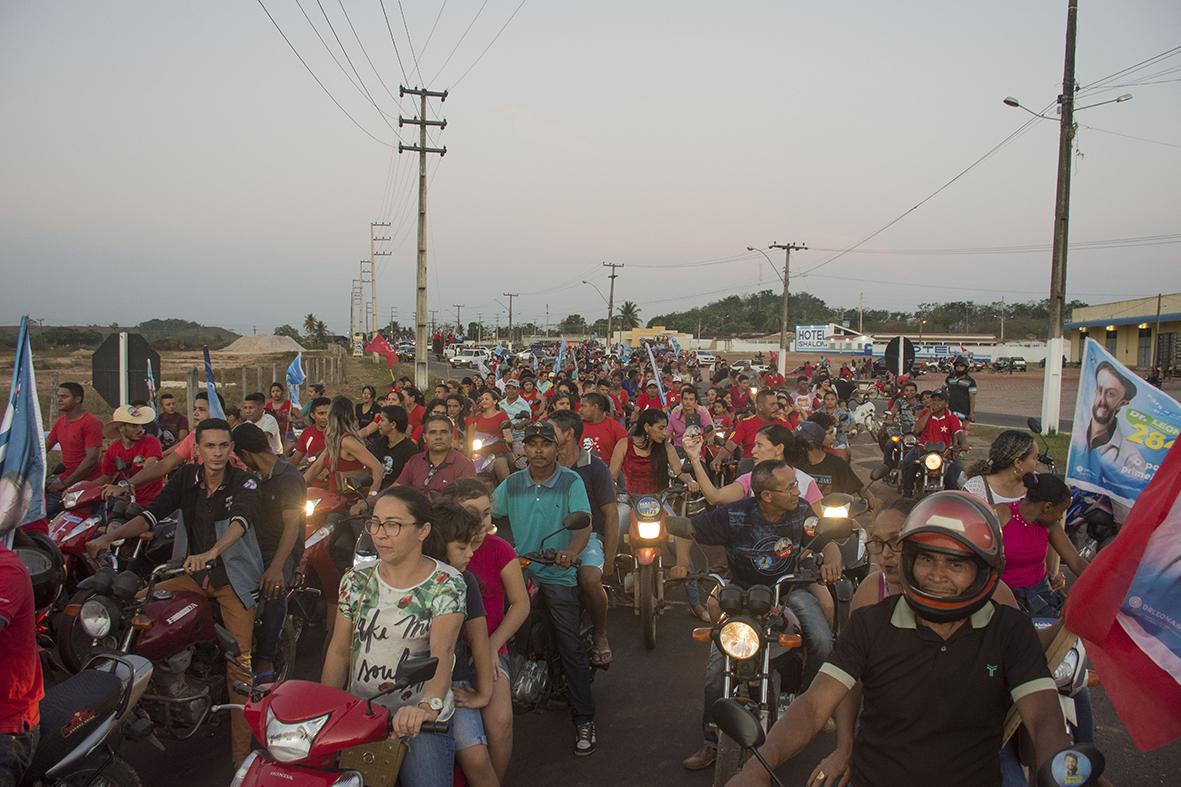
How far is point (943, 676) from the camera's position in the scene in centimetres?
246

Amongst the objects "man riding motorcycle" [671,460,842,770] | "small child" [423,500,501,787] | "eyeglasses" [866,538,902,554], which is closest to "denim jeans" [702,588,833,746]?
"man riding motorcycle" [671,460,842,770]

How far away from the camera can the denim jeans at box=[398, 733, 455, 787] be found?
9.66 ft

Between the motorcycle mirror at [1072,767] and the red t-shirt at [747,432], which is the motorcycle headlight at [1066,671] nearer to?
the motorcycle mirror at [1072,767]

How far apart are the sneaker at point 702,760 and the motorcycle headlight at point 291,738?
2.64 metres

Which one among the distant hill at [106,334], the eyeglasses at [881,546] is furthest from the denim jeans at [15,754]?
the distant hill at [106,334]

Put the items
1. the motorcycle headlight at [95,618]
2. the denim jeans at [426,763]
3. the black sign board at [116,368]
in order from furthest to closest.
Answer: the black sign board at [116,368], the motorcycle headlight at [95,618], the denim jeans at [426,763]

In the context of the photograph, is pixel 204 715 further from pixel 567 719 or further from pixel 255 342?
pixel 255 342

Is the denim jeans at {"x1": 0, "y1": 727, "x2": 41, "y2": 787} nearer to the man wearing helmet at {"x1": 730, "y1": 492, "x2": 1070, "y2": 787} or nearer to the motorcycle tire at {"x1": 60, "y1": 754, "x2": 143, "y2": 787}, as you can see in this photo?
the motorcycle tire at {"x1": 60, "y1": 754, "x2": 143, "y2": 787}

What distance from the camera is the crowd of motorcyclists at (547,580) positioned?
2.48 metres

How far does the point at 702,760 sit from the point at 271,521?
10.0 feet

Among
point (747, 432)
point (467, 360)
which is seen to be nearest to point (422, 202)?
point (747, 432)

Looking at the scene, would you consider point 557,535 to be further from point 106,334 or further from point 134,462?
point 106,334

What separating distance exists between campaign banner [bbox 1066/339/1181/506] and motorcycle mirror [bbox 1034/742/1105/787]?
13.8 ft

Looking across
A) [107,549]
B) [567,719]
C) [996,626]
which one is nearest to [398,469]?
[107,549]
